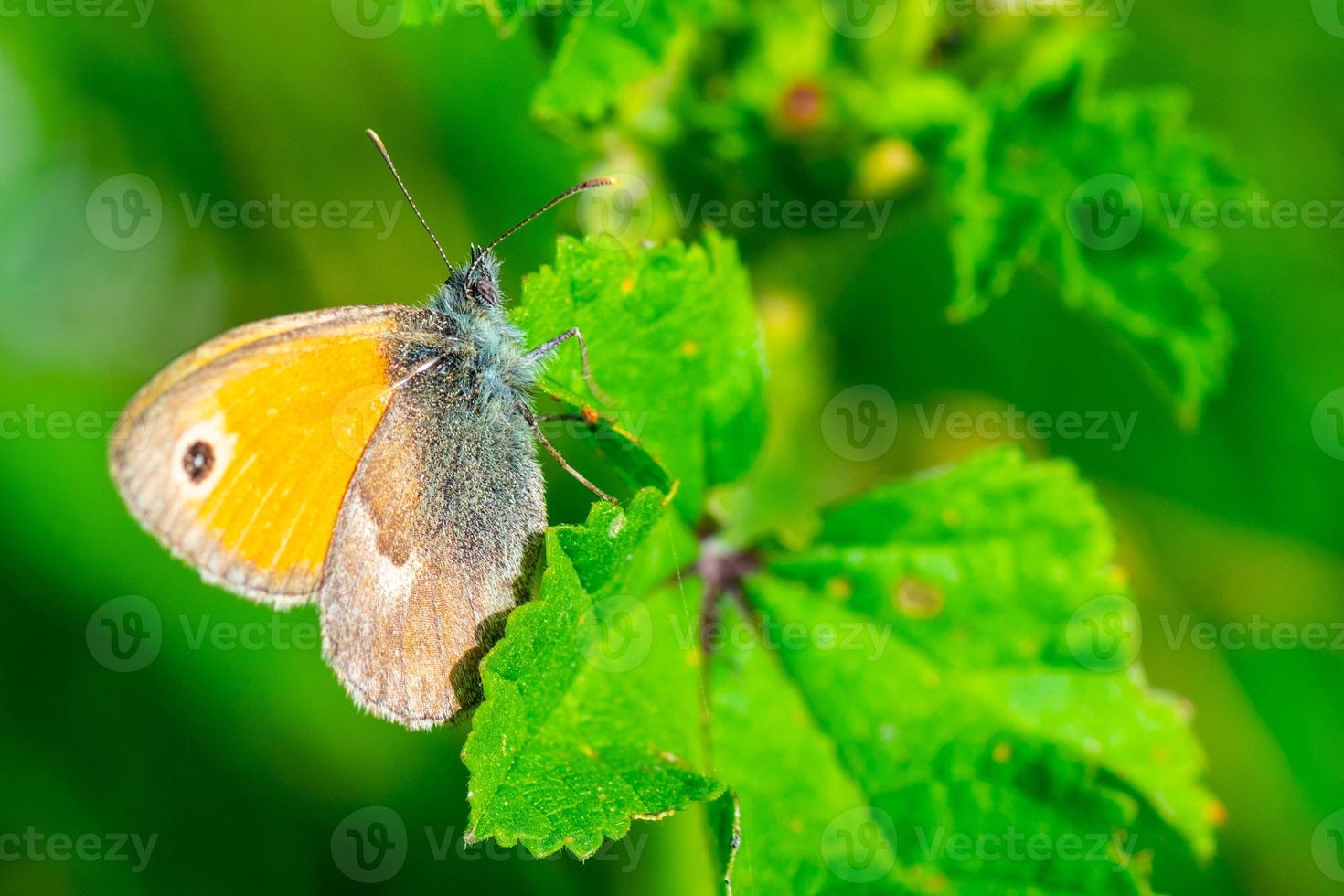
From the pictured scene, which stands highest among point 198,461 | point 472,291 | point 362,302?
point 362,302

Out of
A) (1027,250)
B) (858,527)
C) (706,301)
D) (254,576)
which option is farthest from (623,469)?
(1027,250)

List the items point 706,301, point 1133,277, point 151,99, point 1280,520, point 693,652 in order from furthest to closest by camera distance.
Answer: point 1280,520 < point 151,99 < point 1133,277 < point 693,652 < point 706,301

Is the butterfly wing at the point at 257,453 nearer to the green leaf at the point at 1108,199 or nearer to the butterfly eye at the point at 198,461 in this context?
the butterfly eye at the point at 198,461

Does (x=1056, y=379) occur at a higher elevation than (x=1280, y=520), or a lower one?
higher

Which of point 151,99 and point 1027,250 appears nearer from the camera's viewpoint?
point 1027,250

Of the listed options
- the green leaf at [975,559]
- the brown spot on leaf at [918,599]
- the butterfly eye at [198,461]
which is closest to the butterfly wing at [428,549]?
the butterfly eye at [198,461]

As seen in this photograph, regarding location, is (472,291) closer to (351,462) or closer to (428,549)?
(351,462)

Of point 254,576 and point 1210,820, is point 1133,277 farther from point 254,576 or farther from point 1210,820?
point 254,576

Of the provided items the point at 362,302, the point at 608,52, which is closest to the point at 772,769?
the point at 608,52

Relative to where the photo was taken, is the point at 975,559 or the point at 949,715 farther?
the point at 975,559
